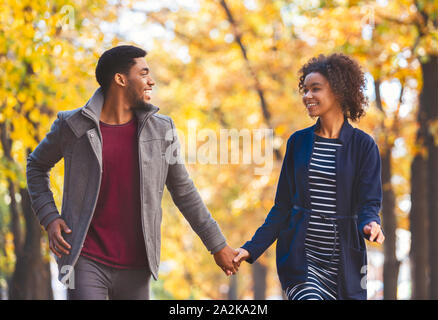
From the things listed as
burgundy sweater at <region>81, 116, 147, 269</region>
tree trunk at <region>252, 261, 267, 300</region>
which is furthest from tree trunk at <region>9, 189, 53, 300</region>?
tree trunk at <region>252, 261, 267, 300</region>

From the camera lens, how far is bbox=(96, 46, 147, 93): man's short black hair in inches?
170

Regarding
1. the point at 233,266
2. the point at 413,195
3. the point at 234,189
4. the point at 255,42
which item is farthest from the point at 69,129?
the point at 234,189

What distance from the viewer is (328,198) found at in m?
4.04

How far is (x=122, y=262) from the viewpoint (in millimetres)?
4051

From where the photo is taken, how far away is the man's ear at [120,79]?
170 inches

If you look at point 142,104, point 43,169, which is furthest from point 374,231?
point 43,169

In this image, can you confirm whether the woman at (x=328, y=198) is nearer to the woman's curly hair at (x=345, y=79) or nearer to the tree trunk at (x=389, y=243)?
the woman's curly hair at (x=345, y=79)

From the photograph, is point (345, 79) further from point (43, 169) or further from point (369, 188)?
point (43, 169)

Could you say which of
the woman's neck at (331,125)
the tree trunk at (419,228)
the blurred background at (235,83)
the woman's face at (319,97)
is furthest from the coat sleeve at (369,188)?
the tree trunk at (419,228)

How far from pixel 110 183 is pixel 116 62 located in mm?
850

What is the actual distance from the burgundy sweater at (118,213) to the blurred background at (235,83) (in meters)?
3.73

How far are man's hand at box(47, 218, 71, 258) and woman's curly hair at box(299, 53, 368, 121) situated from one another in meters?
1.91

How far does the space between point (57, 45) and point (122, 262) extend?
5.20 metres

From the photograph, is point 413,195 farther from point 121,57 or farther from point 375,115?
point 121,57
